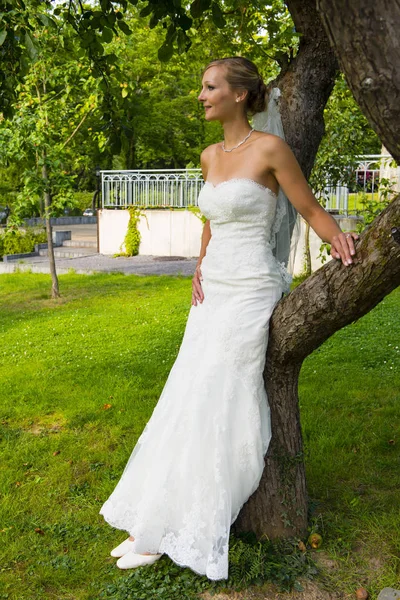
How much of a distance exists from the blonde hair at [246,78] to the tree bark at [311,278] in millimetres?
272

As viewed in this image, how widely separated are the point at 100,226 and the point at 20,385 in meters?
12.3

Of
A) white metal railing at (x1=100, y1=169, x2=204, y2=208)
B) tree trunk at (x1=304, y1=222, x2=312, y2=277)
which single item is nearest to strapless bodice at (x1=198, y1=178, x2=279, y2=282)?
tree trunk at (x1=304, y1=222, x2=312, y2=277)

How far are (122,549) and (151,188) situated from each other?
50.5 ft

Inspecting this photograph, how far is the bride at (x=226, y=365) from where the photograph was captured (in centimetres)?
336

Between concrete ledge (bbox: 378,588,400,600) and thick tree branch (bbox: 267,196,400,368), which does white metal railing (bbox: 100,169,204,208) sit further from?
concrete ledge (bbox: 378,588,400,600)

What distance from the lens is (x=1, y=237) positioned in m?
19.2

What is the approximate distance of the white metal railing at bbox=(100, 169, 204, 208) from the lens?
59.5 ft

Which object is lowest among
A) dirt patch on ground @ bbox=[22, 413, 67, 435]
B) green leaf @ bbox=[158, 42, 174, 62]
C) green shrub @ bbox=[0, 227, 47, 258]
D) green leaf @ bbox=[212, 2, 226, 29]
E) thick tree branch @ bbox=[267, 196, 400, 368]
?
dirt patch on ground @ bbox=[22, 413, 67, 435]

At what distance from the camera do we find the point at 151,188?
18.5 m

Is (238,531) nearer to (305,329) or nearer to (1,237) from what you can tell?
(305,329)

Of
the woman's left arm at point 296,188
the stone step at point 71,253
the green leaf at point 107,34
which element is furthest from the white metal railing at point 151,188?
the woman's left arm at point 296,188

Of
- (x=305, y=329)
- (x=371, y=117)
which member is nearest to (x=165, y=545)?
(x=305, y=329)

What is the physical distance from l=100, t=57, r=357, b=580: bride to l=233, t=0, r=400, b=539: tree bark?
146 mm

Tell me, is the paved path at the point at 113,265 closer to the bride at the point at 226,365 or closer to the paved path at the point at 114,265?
the paved path at the point at 114,265
